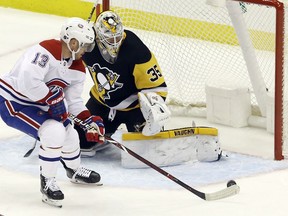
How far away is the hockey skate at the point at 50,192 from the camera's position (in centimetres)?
407

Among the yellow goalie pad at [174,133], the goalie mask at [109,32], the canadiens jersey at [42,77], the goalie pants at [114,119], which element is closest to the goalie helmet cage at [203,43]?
the yellow goalie pad at [174,133]

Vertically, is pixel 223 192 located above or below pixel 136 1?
below

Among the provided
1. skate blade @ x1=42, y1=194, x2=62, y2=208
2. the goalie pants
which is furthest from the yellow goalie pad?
skate blade @ x1=42, y1=194, x2=62, y2=208

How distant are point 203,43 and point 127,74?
0.94 m

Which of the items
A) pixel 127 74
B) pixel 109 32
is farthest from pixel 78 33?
pixel 127 74

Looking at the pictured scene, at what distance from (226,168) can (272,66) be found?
0.80 metres

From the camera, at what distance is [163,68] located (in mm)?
5480

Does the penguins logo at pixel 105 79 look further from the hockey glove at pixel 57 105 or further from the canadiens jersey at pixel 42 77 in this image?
the hockey glove at pixel 57 105

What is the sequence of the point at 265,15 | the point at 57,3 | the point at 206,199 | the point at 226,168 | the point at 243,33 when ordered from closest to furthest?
the point at 206,199 < the point at 226,168 < the point at 243,33 < the point at 265,15 < the point at 57,3

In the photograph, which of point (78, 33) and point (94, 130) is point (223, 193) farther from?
point (78, 33)

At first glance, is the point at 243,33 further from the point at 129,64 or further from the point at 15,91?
the point at 15,91

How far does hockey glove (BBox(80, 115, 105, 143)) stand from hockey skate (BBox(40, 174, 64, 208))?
0.23 m

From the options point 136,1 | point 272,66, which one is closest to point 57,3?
A: point 136,1

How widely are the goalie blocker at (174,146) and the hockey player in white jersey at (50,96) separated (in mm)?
343
